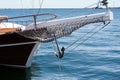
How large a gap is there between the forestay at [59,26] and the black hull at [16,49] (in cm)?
94

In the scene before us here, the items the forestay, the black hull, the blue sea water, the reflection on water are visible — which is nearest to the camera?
the forestay

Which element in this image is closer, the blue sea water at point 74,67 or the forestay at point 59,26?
the forestay at point 59,26

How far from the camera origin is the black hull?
52.1 feet

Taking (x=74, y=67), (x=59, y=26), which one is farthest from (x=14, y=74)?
(x=59, y=26)

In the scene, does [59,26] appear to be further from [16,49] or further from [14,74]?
[14,74]

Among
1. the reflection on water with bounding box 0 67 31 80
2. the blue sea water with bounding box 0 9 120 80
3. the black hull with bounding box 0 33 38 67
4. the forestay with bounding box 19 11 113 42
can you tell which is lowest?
the blue sea water with bounding box 0 9 120 80

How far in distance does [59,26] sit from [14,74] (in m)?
4.23

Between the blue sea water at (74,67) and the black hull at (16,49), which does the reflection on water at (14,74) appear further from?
the black hull at (16,49)

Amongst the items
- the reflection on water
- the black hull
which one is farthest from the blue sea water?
the black hull

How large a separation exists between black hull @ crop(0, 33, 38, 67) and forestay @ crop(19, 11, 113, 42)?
0.94 meters

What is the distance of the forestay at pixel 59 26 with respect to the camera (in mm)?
13531

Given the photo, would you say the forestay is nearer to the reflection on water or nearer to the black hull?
the black hull

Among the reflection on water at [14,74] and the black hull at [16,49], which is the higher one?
the black hull at [16,49]

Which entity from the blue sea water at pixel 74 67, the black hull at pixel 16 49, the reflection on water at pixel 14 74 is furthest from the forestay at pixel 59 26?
the reflection on water at pixel 14 74
